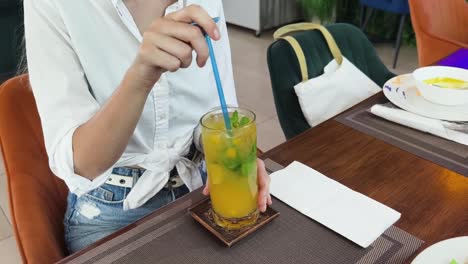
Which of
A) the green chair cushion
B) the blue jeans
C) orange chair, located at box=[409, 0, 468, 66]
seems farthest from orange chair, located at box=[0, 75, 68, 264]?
orange chair, located at box=[409, 0, 468, 66]

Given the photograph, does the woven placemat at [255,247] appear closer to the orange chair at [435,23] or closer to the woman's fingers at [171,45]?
the woman's fingers at [171,45]

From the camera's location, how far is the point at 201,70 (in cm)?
101

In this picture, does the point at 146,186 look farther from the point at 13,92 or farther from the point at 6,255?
the point at 6,255

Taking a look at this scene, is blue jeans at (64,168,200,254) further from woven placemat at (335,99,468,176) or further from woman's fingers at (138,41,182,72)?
woven placemat at (335,99,468,176)

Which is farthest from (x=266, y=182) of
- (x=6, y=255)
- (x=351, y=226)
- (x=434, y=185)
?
(x=6, y=255)

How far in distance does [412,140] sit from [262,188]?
38 cm

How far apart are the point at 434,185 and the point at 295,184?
25cm

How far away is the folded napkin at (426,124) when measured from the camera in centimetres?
94

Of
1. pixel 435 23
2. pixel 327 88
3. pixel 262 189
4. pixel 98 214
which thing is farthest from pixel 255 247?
pixel 435 23

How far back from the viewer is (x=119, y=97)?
0.70 metres

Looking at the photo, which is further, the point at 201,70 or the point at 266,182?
the point at 201,70

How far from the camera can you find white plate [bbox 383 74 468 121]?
99 cm

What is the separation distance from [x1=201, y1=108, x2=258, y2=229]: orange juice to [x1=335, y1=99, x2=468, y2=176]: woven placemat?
369mm

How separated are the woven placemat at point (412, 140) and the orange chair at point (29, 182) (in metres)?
0.66
